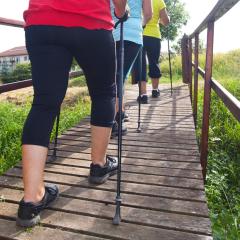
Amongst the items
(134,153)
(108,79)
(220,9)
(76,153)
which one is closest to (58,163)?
(76,153)

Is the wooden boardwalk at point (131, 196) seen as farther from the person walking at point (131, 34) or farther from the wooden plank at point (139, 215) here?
the person walking at point (131, 34)

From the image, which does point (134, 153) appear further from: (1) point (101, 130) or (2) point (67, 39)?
(2) point (67, 39)

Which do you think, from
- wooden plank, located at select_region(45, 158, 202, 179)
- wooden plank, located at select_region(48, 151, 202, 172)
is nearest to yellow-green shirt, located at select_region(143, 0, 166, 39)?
wooden plank, located at select_region(48, 151, 202, 172)

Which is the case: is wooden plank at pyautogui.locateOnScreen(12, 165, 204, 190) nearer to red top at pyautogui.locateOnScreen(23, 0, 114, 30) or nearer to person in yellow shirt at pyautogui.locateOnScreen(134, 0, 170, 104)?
red top at pyautogui.locateOnScreen(23, 0, 114, 30)

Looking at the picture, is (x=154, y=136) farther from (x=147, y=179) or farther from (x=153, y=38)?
(x=153, y=38)

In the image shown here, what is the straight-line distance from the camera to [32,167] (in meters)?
1.97

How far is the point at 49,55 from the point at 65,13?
24 cm

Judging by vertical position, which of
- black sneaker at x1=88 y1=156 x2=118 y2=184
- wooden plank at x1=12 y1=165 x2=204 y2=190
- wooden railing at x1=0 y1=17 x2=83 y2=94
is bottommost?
wooden plank at x1=12 y1=165 x2=204 y2=190

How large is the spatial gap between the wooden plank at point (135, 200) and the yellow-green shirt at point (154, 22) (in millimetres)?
3551

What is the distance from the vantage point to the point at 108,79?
91.5 inches

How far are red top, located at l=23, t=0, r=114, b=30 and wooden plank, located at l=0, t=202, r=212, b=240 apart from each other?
1.05 meters

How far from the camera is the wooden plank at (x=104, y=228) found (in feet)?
6.33

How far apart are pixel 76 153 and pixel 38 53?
4.72 feet

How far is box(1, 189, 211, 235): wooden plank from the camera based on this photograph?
202 cm
